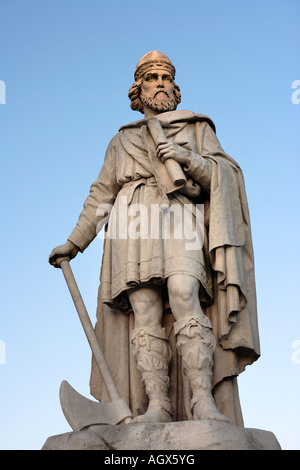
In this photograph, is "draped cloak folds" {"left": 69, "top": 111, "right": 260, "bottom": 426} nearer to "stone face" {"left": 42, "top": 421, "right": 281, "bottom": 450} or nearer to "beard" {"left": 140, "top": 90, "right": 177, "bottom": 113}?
"beard" {"left": 140, "top": 90, "right": 177, "bottom": 113}

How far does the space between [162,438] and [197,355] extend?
3.28 feet

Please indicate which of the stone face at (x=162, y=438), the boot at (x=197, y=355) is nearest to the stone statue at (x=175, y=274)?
the boot at (x=197, y=355)

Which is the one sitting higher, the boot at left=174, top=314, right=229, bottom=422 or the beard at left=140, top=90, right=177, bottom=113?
the beard at left=140, top=90, right=177, bottom=113

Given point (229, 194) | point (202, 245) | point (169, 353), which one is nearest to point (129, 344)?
point (169, 353)

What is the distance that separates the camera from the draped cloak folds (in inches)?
319

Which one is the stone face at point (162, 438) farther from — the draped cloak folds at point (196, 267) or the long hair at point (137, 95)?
the long hair at point (137, 95)

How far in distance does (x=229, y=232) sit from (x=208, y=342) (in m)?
1.12

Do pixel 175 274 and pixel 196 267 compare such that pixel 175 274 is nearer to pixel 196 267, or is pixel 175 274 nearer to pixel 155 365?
pixel 196 267

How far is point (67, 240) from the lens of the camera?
29.6ft

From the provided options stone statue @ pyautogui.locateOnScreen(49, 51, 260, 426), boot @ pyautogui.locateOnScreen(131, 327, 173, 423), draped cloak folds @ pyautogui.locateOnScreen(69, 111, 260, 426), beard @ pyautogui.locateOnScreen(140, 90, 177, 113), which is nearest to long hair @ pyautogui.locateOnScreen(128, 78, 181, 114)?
beard @ pyautogui.locateOnScreen(140, 90, 177, 113)

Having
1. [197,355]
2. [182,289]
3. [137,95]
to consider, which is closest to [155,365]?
[197,355]
